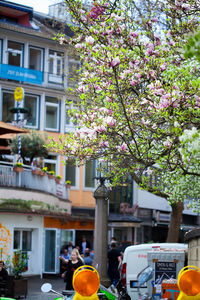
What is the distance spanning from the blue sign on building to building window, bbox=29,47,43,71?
1.53m


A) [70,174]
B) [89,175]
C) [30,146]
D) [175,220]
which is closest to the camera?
[175,220]

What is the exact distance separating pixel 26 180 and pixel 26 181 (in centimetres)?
4

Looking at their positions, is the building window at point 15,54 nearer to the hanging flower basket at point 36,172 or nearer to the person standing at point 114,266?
the hanging flower basket at point 36,172

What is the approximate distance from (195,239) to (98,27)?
4.49m

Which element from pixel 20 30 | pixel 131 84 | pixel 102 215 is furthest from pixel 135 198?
pixel 131 84

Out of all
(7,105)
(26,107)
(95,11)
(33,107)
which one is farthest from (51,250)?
(95,11)

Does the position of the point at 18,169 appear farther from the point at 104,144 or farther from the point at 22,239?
the point at 104,144

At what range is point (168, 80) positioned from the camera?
14109 millimetres

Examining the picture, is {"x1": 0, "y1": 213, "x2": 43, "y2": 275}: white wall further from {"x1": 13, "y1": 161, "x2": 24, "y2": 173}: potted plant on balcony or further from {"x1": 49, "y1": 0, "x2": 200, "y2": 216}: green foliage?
{"x1": 49, "y1": 0, "x2": 200, "y2": 216}: green foliage

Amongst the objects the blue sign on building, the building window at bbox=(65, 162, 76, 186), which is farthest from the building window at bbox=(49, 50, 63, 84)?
the building window at bbox=(65, 162, 76, 186)

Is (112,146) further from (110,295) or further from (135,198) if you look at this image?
(135,198)

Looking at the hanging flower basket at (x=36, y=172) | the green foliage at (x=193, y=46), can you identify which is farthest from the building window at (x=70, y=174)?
the green foliage at (x=193, y=46)

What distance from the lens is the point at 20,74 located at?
132ft

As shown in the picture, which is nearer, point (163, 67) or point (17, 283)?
point (163, 67)
